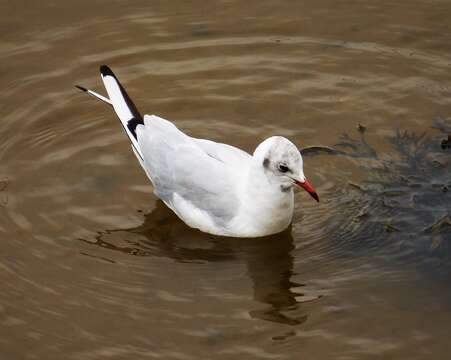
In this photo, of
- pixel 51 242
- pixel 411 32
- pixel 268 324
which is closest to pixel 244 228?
pixel 268 324

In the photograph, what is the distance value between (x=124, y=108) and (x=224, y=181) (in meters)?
1.26

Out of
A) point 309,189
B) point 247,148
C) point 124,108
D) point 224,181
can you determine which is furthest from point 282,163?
point 124,108

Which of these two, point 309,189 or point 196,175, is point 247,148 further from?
point 309,189

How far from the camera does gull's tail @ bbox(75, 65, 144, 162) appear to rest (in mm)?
7689

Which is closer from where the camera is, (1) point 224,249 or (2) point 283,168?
(2) point 283,168

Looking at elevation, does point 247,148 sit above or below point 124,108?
below

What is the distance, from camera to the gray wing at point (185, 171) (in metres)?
7.06

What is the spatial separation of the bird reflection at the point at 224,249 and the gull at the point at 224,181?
0.09m

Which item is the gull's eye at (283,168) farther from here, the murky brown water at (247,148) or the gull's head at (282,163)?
the murky brown water at (247,148)

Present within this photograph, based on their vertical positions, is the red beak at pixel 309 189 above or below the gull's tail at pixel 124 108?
below

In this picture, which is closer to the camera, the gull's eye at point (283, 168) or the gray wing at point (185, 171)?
the gull's eye at point (283, 168)

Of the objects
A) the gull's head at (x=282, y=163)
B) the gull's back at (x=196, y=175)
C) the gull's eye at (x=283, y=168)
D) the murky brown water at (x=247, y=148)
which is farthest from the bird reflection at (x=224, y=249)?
the gull's eye at (x=283, y=168)

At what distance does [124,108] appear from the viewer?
25.8 feet

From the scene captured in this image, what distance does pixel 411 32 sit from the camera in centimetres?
957
